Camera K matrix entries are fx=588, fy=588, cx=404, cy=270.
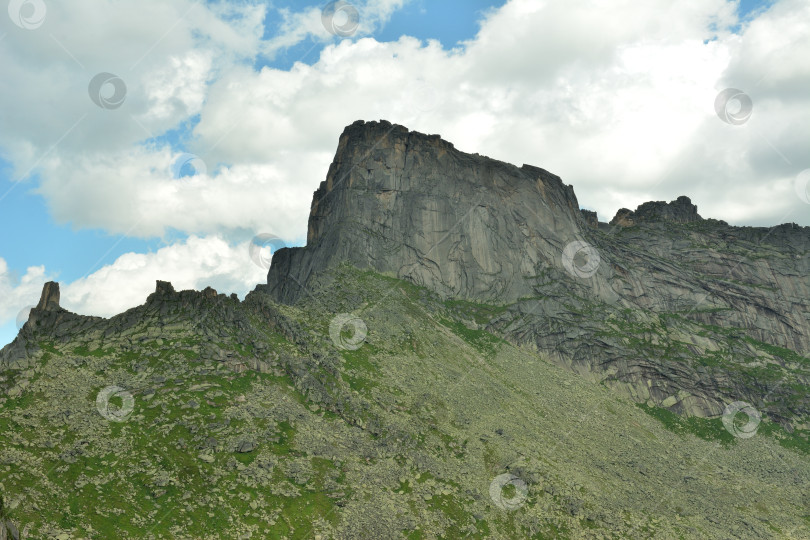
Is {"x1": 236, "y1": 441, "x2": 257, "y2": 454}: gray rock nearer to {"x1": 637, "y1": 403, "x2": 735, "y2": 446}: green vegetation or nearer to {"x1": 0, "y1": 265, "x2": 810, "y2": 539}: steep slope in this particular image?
{"x1": 0, "y1": 265, "x2": 810, "y2": 539}: steep slope

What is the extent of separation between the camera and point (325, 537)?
7100cm

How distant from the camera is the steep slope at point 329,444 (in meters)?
69.8

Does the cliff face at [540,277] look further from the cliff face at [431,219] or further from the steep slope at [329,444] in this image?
the steep slope at [329,444]

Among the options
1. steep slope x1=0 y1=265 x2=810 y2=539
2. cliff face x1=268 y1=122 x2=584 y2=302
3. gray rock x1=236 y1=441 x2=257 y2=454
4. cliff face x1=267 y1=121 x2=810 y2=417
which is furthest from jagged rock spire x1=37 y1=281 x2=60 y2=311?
cliff face x1=268 y1=122 x2=584 y2=302

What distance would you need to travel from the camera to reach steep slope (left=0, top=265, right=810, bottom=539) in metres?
69.8

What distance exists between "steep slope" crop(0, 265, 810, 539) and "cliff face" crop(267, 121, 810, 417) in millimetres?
21687

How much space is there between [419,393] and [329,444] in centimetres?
2462

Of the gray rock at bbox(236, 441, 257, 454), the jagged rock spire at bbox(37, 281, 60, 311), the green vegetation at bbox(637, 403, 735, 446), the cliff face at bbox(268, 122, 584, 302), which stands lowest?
the green vegetation at bbox(637, 403, 735, 446)

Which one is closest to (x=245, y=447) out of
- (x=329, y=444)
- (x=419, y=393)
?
(x=329, y=444)

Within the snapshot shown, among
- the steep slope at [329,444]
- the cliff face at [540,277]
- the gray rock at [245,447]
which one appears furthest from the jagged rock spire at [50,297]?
the cliff face at [540,277]

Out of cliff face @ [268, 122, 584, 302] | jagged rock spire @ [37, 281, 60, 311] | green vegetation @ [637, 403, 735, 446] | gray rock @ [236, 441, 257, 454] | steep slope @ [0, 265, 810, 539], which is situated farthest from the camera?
cliff face @ [268, 122, 584, 302]

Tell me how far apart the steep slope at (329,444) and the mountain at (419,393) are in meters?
0.35

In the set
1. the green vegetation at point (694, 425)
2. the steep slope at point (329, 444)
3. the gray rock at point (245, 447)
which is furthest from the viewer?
the green vegetation at point (694, 425)

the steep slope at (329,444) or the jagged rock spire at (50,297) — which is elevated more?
the jagged rock spire at (50,297)
